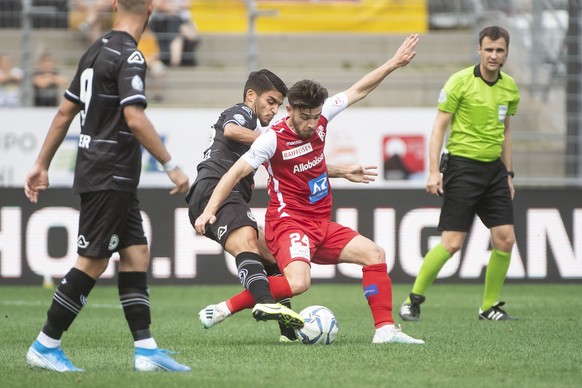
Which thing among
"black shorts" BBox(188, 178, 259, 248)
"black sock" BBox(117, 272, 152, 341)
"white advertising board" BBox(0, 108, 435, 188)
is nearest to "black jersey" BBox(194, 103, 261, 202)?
"black shorts" BBox(188, 178, 259, 248)

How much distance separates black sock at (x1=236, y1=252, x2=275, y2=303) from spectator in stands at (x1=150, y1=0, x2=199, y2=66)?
1051 centimetres

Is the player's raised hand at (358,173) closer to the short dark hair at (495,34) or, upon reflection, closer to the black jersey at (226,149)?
the black jersey at (226,149)

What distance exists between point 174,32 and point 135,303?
39.8 feet

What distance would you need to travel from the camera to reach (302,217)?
825 cm

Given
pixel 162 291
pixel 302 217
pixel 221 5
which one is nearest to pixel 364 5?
pixel 221 5

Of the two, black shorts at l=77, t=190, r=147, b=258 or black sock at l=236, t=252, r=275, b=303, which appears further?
black sock at l=236, t=252, r=275, b=303

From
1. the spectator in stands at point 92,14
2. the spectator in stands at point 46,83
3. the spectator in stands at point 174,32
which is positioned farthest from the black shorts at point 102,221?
the spectator in stands at point 92,14

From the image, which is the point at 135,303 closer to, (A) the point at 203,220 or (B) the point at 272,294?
(A) the point at 203,220

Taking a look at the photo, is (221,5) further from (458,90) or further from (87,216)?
(87,216)

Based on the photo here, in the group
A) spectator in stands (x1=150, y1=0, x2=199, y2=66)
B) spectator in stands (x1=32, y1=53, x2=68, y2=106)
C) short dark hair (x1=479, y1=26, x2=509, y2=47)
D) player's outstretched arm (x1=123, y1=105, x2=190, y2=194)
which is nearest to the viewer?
player's outstretched arm (x1=123, y1=105, x2=190, y2=194)

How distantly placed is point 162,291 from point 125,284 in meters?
7.25

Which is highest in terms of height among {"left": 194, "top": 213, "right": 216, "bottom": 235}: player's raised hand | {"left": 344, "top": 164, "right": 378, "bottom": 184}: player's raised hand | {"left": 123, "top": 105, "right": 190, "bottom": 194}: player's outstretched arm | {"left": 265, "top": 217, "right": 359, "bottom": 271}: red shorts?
{"left": 123, "top": 105, "right": 190, "bottom": 194}: player's outstretched arm

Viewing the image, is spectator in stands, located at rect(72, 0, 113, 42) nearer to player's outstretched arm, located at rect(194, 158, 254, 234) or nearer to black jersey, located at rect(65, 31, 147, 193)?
player's outstretched arm, located at rect(194, 158, 254, 234)

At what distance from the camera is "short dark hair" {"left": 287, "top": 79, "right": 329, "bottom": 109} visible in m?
7.71
